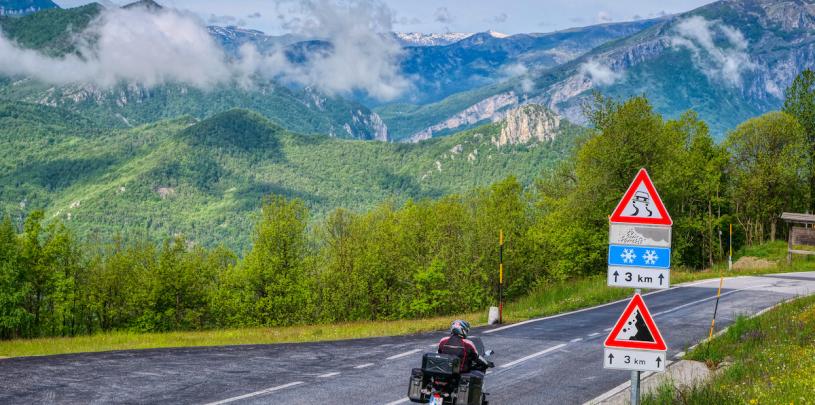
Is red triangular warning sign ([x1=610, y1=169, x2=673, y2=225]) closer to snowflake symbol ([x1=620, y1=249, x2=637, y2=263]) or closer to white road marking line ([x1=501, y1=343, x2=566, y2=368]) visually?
snowflake symbol ([x1=620, y1=249, x2=637, y2=263])

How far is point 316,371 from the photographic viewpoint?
14.1 metres

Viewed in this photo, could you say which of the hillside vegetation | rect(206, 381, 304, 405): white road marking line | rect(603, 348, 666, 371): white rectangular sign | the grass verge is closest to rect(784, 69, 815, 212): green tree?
the hillside vegetation

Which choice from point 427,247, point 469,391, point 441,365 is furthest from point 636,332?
point 427,247

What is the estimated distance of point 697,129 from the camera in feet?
197

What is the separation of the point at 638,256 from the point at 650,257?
0.48 feet

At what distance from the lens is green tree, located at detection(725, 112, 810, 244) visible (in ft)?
174

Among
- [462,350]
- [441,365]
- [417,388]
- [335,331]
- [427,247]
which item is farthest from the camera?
[427,247]

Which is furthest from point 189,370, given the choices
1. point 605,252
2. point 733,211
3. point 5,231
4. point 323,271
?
point 733,211

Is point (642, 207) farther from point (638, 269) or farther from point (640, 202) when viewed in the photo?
point (638, 269)

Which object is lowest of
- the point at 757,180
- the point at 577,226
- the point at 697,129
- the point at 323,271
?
the point at 323,271

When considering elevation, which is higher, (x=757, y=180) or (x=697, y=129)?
(x=697, y=129)

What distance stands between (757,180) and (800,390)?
4830 cm

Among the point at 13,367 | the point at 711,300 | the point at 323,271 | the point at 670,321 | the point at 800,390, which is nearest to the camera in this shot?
the point at 800,390

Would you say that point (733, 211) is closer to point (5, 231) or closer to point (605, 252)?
point (605, 252)
